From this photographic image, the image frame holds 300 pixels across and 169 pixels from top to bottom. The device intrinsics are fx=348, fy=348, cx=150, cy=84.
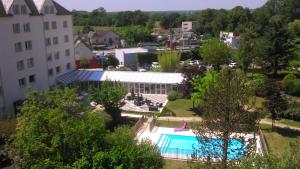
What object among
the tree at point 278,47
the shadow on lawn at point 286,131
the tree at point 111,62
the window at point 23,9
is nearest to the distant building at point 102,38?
the tree at point 111,62

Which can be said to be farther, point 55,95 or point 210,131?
→ point 55,95

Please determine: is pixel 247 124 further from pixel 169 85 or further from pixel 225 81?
pixel 169 85

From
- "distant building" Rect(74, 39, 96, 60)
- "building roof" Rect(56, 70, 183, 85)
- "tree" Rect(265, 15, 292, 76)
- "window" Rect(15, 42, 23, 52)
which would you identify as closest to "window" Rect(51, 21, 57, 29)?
"building roof" Rect(56, 70, 183, 85)

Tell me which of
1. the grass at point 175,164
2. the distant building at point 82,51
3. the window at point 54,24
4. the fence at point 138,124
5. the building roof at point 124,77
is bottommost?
the grass at point 175,164

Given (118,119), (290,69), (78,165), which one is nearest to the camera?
(78,165)

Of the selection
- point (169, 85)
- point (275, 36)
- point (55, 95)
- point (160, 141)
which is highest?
point (275, 36)

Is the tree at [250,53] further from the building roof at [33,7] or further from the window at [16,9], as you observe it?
the window at [16,9]

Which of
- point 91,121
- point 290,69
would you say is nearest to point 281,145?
point 91,121
